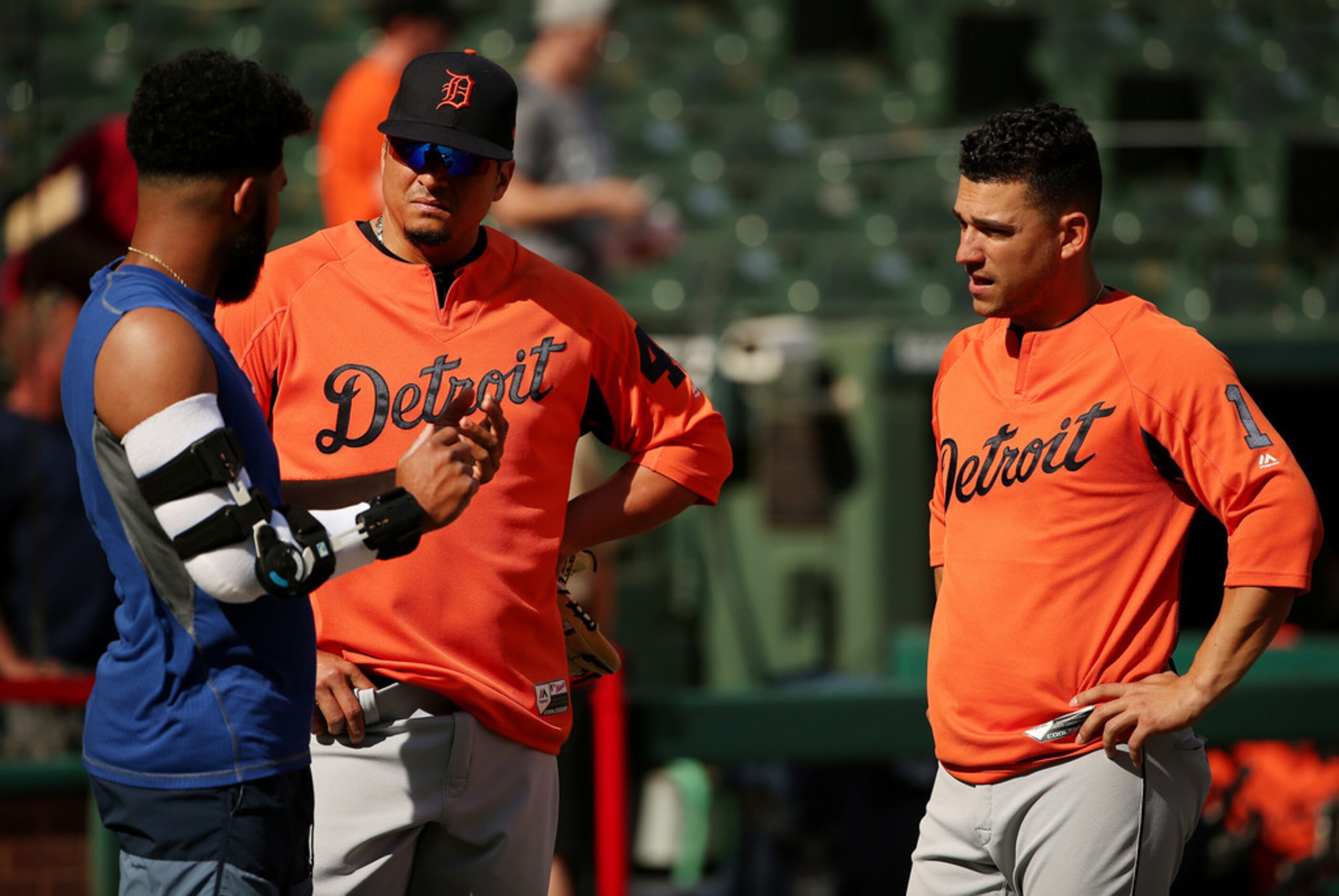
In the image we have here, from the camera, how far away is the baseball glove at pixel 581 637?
3055 millimetres

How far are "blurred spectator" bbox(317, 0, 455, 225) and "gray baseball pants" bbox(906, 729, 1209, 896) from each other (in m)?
2.89

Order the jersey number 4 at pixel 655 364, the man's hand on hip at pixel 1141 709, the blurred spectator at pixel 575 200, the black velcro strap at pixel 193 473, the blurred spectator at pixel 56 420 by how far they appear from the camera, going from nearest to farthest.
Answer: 1. the black velcro strap at pixel 193 473
2. the man's hand on hip at pixel 1141 709
3. the jersey number 4 at pixel 655 364
4. the blurred spectator at pixel 575 200
5. the blurred spectator at pixel 56 420

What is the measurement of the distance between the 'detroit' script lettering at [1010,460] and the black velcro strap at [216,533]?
53.0 inches

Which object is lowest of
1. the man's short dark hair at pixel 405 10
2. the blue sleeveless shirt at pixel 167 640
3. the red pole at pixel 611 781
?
the red pole at pixel 611 781

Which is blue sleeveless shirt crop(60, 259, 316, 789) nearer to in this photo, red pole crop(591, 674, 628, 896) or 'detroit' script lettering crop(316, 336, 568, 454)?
'detroit' script lettering crop(316, 336, 568, 454)

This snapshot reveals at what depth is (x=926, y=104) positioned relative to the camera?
1090 centimetres

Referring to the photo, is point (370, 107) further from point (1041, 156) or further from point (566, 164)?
point (1041, 156)

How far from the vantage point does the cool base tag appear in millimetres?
2729

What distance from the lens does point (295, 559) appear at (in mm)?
2291

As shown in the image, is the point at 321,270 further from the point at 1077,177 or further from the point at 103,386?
the point at 1077,177

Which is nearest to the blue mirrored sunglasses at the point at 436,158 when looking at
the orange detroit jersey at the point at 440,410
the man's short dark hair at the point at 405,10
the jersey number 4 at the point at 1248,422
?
the orange detroit jersey at the point at 440,410

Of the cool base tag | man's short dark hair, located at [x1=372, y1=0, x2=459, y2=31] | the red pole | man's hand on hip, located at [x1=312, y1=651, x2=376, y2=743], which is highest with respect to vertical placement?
man's short dark hair, located at [x1=372, y1=0, x2=459, y2=31]

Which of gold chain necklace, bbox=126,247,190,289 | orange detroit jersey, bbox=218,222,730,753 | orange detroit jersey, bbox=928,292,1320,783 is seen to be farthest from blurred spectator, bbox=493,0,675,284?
gold chain necklace, bbox=126,247,190,289

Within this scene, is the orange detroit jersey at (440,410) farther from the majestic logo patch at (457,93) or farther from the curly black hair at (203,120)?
the curly black hair at (203,120)
